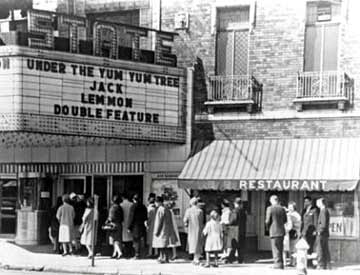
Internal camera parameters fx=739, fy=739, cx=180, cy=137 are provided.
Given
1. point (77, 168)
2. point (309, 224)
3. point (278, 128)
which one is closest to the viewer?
point (309, 224)

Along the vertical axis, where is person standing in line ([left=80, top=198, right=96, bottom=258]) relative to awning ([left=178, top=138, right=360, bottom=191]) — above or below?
below

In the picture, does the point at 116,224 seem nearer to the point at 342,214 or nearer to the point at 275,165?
the point at 275,165

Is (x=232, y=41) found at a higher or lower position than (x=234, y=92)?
higher

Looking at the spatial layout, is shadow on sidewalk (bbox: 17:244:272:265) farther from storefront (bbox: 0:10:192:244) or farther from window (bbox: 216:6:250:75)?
window (bbox: 216:6:250:75)

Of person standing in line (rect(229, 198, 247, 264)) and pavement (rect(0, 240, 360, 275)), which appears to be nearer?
pavement (rect(0, 240, 360, 275))

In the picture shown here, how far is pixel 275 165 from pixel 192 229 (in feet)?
9.48

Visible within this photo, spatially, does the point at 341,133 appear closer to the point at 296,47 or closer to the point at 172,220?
the point at 296,47

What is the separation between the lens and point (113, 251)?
66.6 feet

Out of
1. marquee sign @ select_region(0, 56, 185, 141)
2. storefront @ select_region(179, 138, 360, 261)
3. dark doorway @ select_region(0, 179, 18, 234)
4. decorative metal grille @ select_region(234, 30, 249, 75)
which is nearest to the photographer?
marquee sign @ select_region(0, 56, 185, 141)

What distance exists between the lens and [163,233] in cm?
1853

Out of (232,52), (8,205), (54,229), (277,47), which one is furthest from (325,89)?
(8,205)

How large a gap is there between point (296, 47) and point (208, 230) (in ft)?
18.7

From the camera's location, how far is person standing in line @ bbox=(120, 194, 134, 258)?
1939 centimetres

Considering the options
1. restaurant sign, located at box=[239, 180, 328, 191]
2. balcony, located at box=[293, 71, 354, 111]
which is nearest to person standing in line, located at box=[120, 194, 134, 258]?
restaurant sign, located at box=[239, 180, 328, 191]
